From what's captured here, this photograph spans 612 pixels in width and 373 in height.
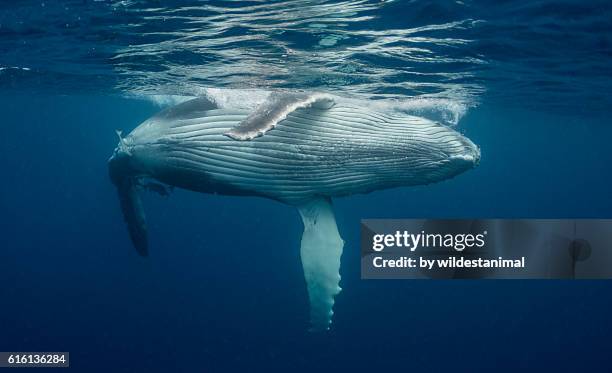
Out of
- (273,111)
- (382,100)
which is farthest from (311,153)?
(382,100)

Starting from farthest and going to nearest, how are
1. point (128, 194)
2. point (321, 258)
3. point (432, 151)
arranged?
1. point (128, 194)
2. point (321, 258)
3. point (432, 151)

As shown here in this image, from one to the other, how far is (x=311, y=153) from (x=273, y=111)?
4.17 feet

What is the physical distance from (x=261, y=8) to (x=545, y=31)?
6.77m

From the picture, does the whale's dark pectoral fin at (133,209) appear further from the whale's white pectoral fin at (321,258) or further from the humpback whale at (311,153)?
the whale's white pectoral fin at (321,258)

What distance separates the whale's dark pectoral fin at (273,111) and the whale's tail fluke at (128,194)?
296 centimetres

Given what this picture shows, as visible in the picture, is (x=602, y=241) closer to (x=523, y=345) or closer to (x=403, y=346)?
(x=403, y=346)

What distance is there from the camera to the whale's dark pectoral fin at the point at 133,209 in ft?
26.2

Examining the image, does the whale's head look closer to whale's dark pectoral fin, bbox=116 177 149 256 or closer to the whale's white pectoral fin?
the whale's white pectoral fin

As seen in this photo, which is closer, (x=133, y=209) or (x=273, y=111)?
(x=273, y=111)

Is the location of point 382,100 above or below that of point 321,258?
above

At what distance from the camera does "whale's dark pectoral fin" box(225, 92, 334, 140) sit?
523cm

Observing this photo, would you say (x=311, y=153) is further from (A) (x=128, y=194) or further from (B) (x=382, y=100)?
(B) (x=382, y=100)

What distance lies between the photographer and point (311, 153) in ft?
22.4

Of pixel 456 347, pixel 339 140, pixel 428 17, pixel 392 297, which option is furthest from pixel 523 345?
pixel 339 140
